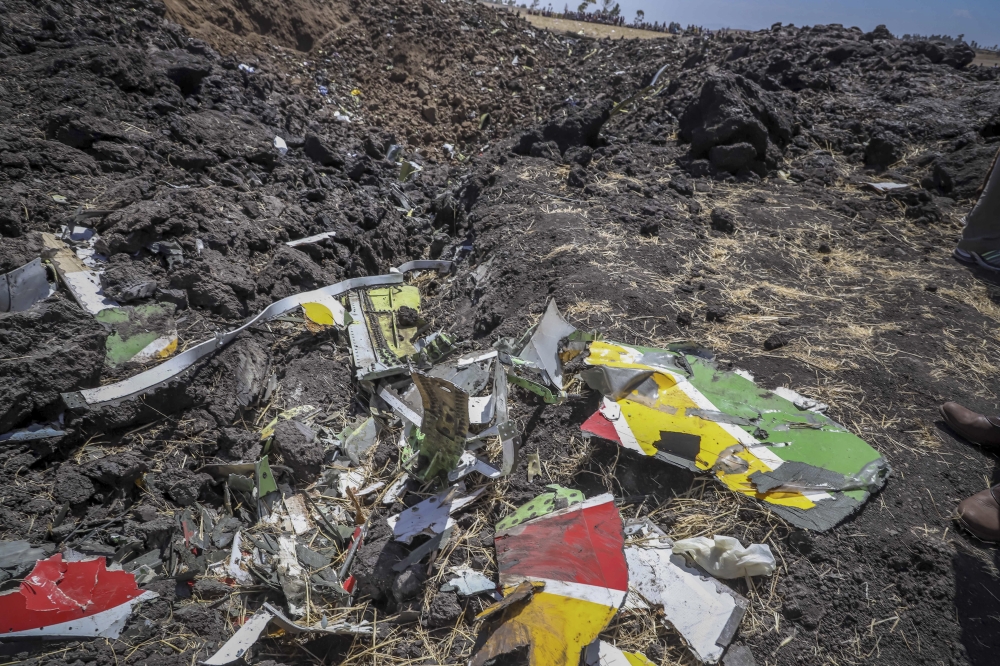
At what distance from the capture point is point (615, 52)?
11.3m

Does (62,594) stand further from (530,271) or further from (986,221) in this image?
(986,221)

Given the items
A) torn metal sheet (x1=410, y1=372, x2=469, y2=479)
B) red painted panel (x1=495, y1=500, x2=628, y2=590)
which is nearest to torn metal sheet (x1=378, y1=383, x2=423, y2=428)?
torn metal sheet (x1=410, y1=372, x2=469, y2=479)

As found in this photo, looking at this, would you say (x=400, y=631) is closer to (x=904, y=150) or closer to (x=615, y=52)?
(x=904, y=150)

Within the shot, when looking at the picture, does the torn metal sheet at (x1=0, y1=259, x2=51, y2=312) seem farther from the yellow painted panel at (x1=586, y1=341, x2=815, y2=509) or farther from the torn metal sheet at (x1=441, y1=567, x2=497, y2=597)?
the yellow painted panel at (x1=586, y1=341, x2=815, y2=509)

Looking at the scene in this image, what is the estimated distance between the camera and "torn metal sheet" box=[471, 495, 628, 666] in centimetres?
202

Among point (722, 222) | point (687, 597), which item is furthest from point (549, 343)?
point (722, 222)

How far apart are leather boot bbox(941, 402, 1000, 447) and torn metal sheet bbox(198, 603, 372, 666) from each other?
9.96 feet

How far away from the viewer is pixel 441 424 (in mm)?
2730

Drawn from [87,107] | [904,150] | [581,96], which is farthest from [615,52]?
[87,107]

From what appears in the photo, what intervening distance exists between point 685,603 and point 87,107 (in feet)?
19.0

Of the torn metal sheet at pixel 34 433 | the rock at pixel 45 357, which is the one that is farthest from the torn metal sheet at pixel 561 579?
the rock at pixel 45 357

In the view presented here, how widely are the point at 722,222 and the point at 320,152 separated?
14.4 feet

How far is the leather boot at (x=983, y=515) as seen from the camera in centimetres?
216

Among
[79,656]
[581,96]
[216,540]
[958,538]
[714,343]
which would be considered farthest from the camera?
[581,96]
